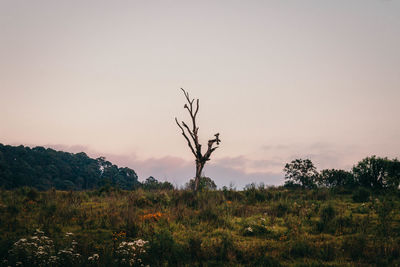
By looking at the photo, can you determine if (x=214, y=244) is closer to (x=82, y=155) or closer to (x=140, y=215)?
(x=140, y=215)

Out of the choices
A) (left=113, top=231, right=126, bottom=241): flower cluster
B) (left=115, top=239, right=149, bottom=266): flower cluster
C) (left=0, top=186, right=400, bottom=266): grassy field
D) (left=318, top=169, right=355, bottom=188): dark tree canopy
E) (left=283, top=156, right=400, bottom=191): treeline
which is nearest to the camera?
(left=115, top=239, right=149, bottom=266): flower cluster

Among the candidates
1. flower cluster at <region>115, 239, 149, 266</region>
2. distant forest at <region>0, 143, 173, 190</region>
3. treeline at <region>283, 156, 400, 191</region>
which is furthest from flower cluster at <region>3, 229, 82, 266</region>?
distant forest at <region>0, 143, 173, 190</region>

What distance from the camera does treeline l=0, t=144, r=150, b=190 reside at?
54.6 meters

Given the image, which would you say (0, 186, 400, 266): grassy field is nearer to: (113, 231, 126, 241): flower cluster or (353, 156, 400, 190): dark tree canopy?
(113, 231, 126, 241): flower cluster

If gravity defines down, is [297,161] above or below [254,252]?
above

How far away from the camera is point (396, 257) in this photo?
332 inches

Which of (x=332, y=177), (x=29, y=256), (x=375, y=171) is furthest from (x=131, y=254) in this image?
(x=332, y=177)

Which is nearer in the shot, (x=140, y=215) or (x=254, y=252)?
(x=254, y=252)

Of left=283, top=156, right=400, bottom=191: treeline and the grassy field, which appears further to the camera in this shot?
left=283, top=156, right=400, bottom=191: treeline

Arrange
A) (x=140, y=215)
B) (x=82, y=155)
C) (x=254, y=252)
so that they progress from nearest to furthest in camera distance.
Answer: (x=254, y=252)
(x=140, y=215)
(x=82, y=155)

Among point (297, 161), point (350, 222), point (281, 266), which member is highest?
point (297, 161)

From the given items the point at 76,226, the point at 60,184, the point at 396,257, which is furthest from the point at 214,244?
the point at 60,184

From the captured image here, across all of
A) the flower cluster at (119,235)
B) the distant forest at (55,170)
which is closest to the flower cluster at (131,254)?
the flower cluster at (119,235)

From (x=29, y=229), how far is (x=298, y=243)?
9.52 m
